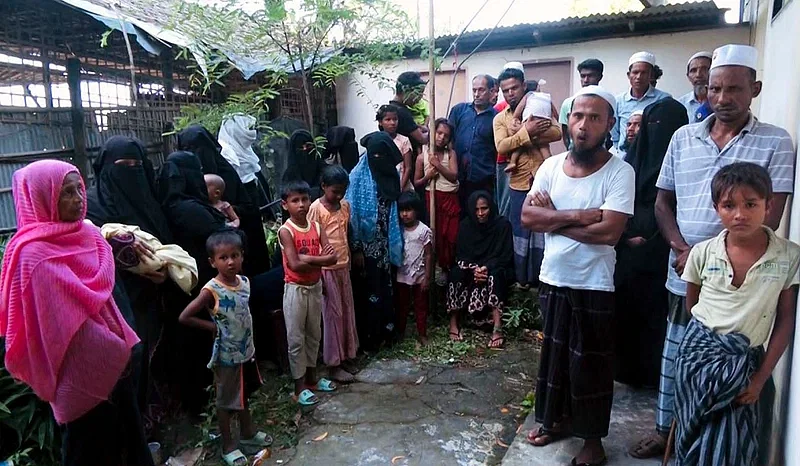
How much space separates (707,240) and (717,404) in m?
0.66

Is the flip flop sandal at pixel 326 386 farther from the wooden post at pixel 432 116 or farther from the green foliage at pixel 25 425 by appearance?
the green foliage at pixel 25 425

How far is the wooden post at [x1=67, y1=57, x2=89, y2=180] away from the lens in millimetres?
6055

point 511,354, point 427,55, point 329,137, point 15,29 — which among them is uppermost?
point 15,29

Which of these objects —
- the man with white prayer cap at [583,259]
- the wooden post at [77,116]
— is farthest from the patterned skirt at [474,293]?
the wooden post at [77,116]

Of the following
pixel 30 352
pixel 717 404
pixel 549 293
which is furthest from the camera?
pixel 549 293

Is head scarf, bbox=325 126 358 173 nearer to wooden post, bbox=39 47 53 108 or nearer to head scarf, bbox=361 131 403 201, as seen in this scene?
head scarf, bbox=361 131 403 201

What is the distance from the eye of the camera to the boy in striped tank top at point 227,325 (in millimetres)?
3266

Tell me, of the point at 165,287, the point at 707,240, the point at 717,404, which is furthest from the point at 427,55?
the point at 717,404

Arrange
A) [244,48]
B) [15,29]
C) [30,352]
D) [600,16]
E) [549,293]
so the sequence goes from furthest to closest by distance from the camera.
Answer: [600,16], [244,48], [15,29], [549,293], [30,352]

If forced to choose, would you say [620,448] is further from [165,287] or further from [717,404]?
[165,287]

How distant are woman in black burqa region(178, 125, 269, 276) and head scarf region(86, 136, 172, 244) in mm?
1059

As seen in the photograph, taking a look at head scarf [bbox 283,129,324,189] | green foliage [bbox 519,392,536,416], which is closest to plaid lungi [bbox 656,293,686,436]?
green foliage [bbox 519,392,536,416]

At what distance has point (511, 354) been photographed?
4.90m

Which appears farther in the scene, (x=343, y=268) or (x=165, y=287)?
(x=343, y=268)
